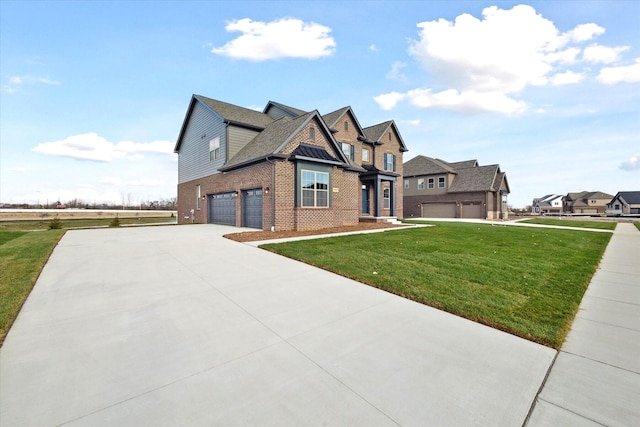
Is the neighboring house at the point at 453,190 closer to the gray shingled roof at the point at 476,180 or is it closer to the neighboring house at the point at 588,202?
the gray shingled roof at the point at 476,180

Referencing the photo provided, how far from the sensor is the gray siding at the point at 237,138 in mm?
17922

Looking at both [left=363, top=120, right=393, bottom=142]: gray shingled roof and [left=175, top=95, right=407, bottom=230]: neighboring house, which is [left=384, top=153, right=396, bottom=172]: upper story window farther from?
[left=363, top=120, right=393, bottom=142]: gray shingled roof

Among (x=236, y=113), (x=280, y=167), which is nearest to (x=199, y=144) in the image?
(x=236, y=113)

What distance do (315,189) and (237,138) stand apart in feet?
24.3

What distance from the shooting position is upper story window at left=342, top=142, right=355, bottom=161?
70.7 feet

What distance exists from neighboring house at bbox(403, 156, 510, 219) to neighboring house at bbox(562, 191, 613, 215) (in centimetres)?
6752

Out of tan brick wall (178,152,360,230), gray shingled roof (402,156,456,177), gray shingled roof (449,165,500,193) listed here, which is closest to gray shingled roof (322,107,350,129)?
tan brick wall (178,152,360,230)

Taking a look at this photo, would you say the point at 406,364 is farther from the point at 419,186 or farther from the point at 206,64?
the point at 419,186

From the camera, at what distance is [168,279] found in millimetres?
5645

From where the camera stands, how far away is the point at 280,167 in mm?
13609

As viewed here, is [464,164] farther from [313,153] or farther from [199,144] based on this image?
[199,144]

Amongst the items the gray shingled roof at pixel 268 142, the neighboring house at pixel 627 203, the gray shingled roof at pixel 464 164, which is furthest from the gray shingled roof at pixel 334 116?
the neighboring house at pixel 627 203

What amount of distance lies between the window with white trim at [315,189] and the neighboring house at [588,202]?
93.8m

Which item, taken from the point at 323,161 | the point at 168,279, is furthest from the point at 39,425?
the point at 323,161
